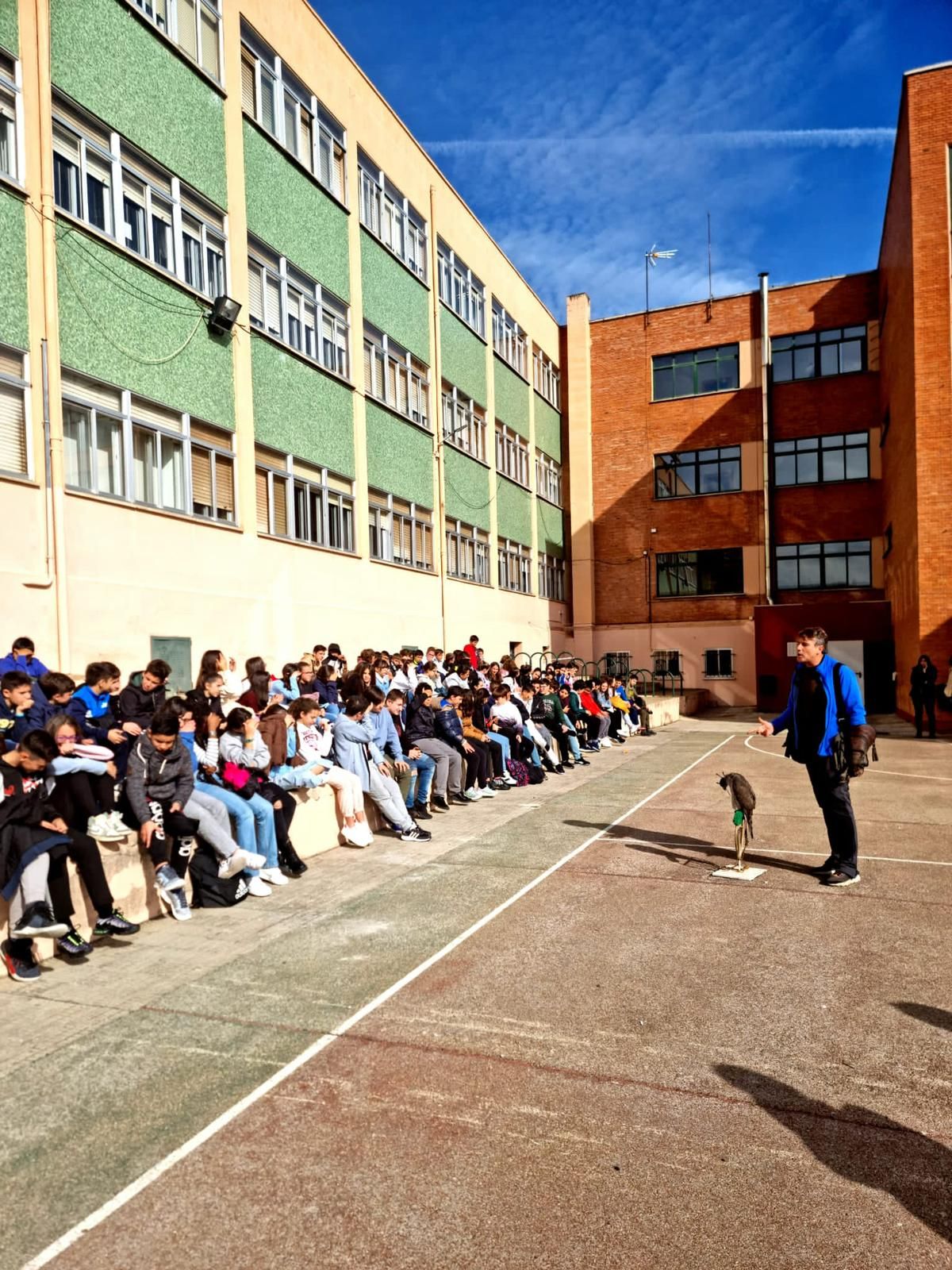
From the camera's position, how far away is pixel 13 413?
11.2 meters

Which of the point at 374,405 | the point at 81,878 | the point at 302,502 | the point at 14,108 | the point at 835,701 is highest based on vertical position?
the point at 14,108

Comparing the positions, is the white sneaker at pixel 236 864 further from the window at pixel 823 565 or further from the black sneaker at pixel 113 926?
the window at pixel 823 565

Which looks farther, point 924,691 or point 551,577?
point 551,577

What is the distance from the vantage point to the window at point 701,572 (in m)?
34.1

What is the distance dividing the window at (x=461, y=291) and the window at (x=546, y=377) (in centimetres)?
533

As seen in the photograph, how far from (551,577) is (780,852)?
26.5 m

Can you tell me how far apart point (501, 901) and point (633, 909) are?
40.3 inches

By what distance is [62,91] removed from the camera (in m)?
11.8


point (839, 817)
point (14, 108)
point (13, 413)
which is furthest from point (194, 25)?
point (839, 817)

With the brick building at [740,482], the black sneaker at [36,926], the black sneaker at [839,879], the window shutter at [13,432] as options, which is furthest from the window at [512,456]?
the black sneaker at [36,926]

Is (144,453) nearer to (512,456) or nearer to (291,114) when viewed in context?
(291,114)

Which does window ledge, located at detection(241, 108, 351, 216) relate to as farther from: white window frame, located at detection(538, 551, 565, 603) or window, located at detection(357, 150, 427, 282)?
white window frame, located at detection(538, 551, 565, 603)

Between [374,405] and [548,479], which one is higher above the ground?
[548,479]

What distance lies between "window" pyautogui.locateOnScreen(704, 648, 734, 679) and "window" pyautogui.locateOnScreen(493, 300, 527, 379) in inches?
488
